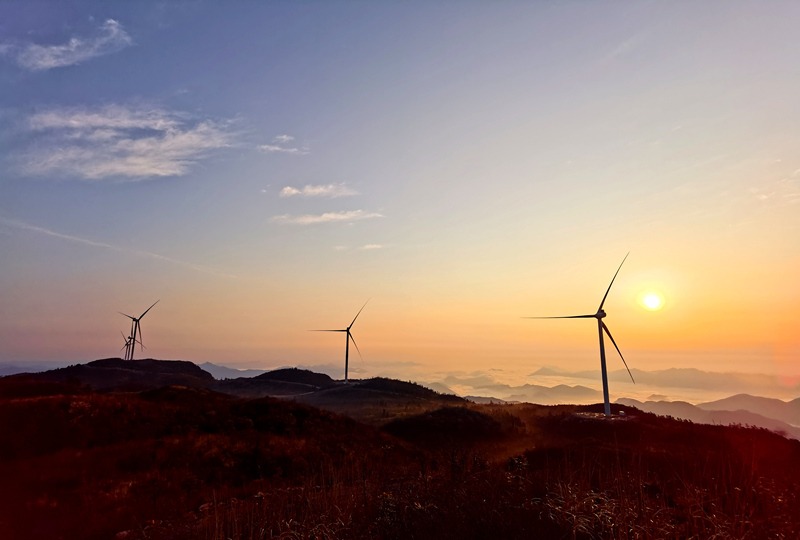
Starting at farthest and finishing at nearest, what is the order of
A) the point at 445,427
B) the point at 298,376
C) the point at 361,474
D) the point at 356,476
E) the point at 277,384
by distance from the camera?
1. the point at 298,376
2. the point at 277,384
3. the point at 445,427
4. the point at 356,476
5. the point at 361,474

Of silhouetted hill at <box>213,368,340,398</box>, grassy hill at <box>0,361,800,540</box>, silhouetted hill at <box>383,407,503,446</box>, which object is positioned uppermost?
grassy hill at <box>0,361,800,540</box>

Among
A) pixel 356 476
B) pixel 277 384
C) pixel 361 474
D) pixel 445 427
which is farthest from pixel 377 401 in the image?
pixel 361 474

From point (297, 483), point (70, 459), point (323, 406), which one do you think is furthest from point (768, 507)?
point (323, 406)

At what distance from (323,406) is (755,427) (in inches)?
1665

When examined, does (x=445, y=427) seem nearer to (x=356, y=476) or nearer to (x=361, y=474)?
(x=356, y=476)

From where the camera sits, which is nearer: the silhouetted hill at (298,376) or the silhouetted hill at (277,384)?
the silhouetted hill at (277,384)

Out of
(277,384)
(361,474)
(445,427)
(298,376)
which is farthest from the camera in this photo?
(298,376)

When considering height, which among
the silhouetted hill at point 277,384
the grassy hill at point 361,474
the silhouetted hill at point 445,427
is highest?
the grassy hill at point 361,474

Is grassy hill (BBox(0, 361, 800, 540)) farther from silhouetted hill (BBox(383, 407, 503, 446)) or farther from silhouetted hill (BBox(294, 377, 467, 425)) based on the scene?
silhouetted hill (BBox(294, 377, 467, 425))

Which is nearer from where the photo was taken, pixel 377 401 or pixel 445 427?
pixel 445 427

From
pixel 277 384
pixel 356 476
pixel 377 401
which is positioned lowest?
pixel 277 384

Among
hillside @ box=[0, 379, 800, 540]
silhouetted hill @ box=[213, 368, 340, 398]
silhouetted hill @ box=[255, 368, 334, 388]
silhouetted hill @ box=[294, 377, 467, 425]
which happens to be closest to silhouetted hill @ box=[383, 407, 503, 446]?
hillside @ box=[0, 379, 800, 540]

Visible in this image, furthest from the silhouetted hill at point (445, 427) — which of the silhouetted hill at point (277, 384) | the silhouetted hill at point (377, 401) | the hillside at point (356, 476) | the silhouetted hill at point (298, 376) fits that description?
the silhouetted hill at point (298, 376)

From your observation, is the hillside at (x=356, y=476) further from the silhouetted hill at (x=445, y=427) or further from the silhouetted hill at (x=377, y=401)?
the silhouetted hill at (x=377, y=401)
